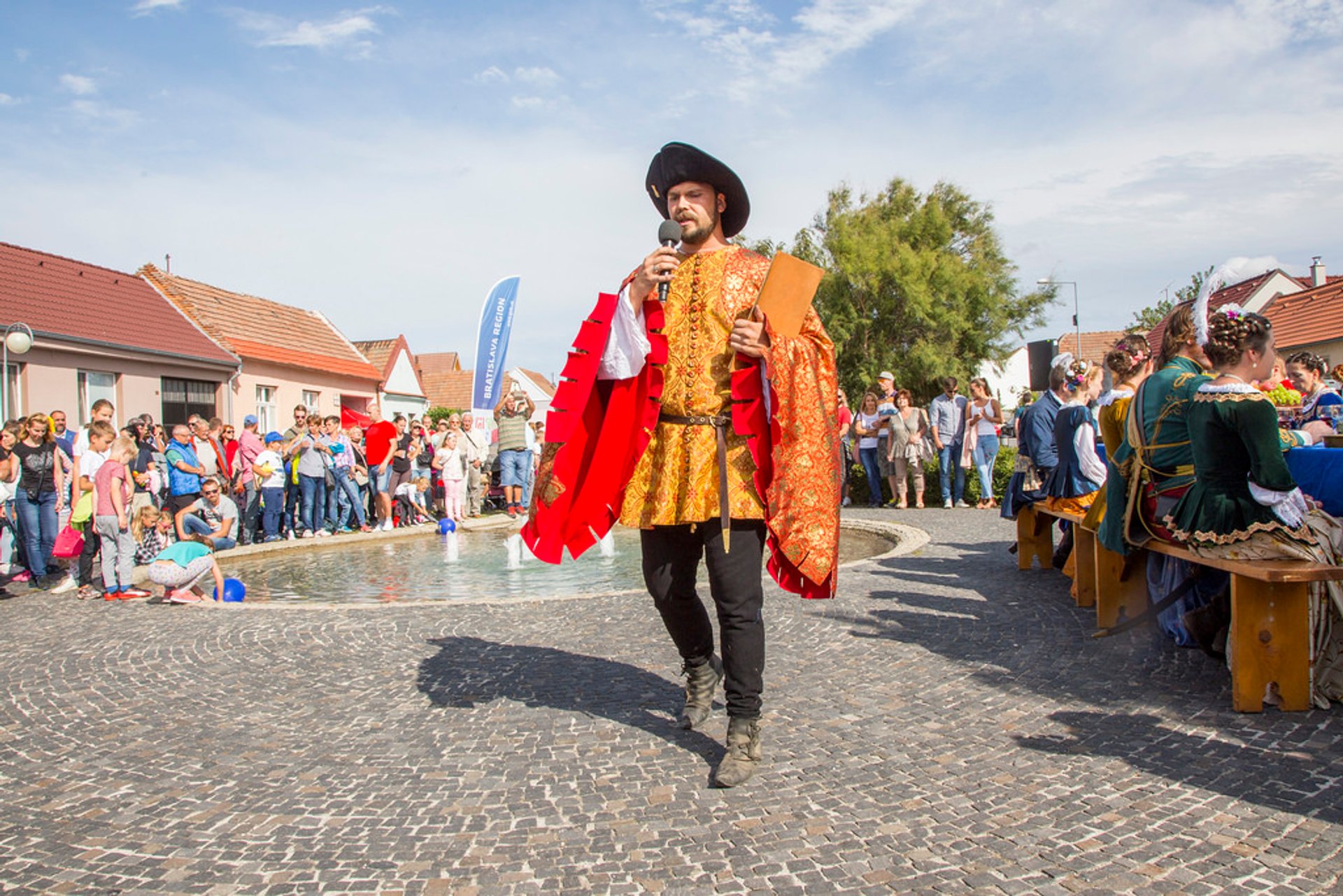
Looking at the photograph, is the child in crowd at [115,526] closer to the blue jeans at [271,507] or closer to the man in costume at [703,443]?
the blue jeans at [271,507]

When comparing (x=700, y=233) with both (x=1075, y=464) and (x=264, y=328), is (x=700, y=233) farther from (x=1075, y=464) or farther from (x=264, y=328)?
(x=264, y=328)

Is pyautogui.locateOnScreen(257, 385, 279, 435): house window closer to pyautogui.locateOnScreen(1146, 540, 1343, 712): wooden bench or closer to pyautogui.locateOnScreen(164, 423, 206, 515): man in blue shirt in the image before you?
pyautogui.locateOnScreen(164, 423, 206, 515): man in blue shirt

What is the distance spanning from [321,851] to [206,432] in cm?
1058

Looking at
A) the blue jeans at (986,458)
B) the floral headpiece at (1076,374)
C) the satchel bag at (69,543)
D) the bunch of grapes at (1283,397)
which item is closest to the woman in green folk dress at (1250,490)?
the bunch of grapes at (1283,397)

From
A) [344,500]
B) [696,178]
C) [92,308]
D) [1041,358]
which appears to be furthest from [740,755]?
[92,308]

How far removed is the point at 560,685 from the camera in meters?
4.64

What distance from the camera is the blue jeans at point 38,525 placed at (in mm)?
9703

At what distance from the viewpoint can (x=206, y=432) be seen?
39.9 ft

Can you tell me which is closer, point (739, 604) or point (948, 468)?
point (739, 604)

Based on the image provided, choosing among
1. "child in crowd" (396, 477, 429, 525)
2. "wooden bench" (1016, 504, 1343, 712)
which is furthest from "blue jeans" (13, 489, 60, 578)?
"wooden bench" (1016, 504, 1343, 712)

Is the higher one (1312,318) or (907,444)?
(1312,318)

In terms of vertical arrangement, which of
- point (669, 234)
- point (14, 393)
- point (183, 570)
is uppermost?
point (14, 393)

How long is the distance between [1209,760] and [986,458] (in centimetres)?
1097

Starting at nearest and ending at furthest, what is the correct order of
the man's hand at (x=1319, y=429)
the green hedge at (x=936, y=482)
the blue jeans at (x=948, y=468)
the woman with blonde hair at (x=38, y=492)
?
the man's hand at (x=1319, y=429) → the woman with blonde hair at (x=38, y=492) → the blue jeans at (x=948, y=468) → the green hedge at (x=936, y=482)
